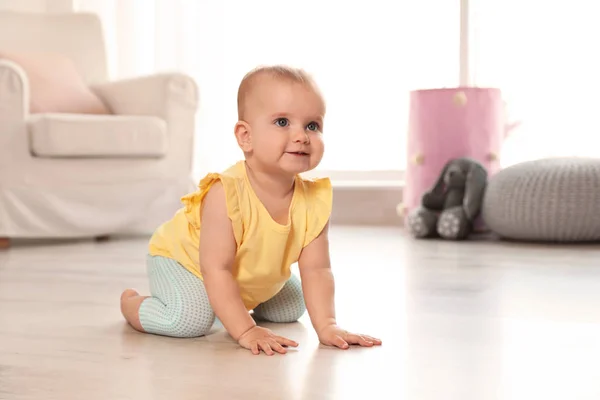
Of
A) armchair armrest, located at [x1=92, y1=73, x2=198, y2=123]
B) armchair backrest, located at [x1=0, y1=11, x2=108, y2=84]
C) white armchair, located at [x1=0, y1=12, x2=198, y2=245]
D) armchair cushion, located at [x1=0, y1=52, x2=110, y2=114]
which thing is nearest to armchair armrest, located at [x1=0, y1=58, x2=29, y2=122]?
white armchair, located at [x1=0, y1=12, x2=198, y2=245]

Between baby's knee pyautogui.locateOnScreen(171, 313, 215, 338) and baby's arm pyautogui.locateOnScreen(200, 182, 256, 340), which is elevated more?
baby's arm pyautogui.locateOnScreen(200, 182, 256, 340)

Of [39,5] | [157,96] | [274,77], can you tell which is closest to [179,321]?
[274,77]

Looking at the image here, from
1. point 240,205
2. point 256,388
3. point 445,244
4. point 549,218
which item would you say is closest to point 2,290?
point 240,205

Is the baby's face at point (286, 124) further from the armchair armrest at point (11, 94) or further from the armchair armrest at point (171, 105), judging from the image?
the armchair armrest at point (171, 105)

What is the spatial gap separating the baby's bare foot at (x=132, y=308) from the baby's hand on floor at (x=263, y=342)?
232mm

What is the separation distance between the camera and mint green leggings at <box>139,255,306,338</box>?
1370mm

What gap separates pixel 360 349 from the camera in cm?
128

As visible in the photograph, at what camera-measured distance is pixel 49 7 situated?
4297 mm

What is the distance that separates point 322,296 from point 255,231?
141 millimetres

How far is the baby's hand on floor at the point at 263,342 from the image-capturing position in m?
1.25

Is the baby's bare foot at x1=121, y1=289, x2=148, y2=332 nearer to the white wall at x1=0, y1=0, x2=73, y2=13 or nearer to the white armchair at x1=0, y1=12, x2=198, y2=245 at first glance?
the white armchair at x1=0, y1=12, x2=198, y2=245

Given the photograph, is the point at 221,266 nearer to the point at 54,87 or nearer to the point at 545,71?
the point at 54,87

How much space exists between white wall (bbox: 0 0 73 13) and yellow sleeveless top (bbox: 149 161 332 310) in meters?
3.10

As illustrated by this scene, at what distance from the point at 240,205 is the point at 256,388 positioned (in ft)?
1.06
